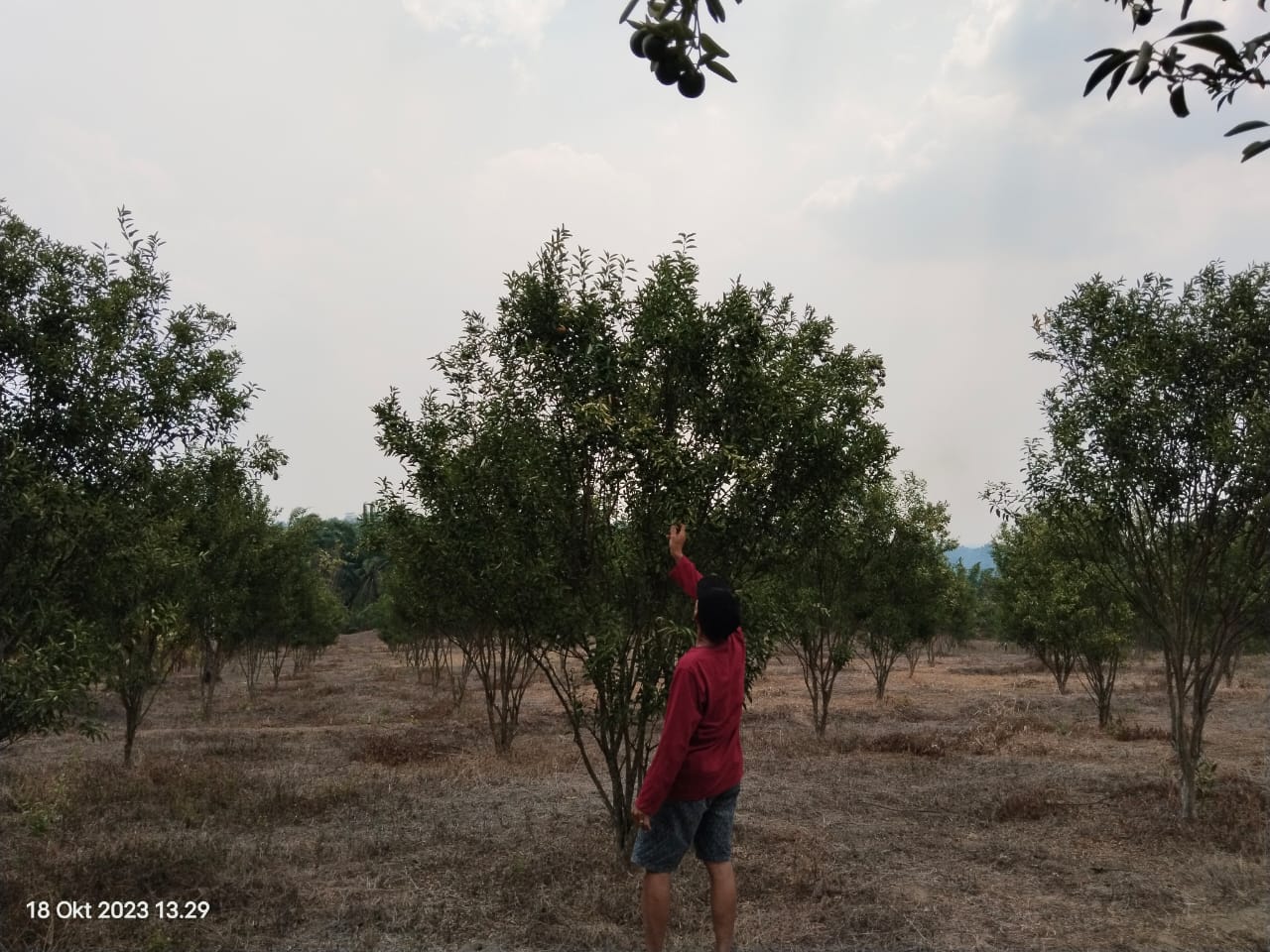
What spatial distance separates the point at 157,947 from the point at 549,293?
21.9 feet

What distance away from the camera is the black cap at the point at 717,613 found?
5395 mm

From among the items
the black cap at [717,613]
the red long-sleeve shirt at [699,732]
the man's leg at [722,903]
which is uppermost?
the black cap at [717,613]

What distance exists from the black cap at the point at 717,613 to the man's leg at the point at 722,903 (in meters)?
1.53

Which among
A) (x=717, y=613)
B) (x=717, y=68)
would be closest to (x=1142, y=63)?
(x=717, y=68)

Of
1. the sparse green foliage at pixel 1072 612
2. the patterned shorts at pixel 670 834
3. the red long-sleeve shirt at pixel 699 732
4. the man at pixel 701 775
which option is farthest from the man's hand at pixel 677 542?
the sparse green foliage at pixel 1072 612

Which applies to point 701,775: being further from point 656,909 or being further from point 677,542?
point 677,542

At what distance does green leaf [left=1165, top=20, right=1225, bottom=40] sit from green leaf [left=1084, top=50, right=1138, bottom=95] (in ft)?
0.33

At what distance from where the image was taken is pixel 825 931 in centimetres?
743

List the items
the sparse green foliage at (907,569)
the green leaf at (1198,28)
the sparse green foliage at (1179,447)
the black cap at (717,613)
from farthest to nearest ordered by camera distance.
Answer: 1. the sparse green foliage at (907,569)
2. the sparse green foliage at (1179,447)
3. the black cap at (717,613)
4. the green leaf at (1198,28)

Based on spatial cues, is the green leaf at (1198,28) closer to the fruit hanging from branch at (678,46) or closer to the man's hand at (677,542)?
the fruit hanging from branch at (678,46)

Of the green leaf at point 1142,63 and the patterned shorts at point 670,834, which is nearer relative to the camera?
the green leaf at point 1142,63

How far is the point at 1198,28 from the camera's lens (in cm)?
222

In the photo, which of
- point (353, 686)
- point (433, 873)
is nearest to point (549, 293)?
point (433, 873)

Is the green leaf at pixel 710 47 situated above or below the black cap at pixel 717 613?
above
